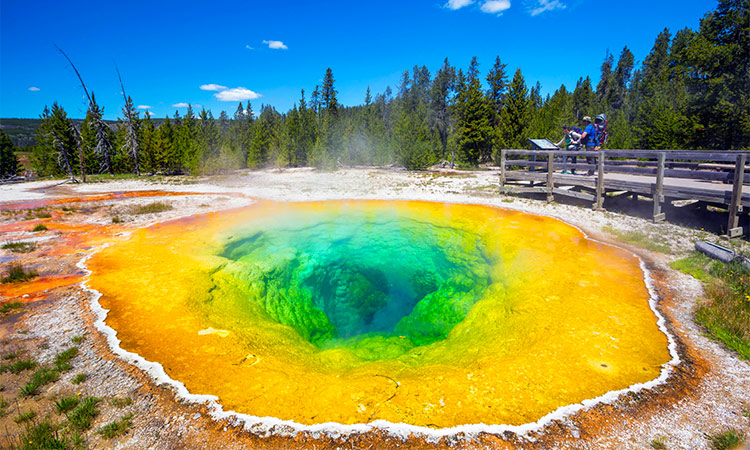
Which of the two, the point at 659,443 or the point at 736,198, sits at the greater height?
the point at 736,198

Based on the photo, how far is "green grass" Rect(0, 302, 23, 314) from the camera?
5.44m

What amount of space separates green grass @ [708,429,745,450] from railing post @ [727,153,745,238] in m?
7.20

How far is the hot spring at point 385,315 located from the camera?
373cm

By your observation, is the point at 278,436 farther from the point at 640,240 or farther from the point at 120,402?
the point at 640,240

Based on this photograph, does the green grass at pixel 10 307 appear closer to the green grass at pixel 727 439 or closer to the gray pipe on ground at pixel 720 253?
the green grass at pixel 727 439

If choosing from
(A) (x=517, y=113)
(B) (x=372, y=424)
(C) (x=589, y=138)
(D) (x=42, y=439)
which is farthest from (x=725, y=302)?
(A) (x=517, y=113)

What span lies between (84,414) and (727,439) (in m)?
5.88

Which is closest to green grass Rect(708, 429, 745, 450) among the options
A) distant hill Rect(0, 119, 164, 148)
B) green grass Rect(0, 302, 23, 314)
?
green grass Rect(0, 302, 23, 314)

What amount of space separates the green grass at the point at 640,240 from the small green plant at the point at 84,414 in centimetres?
1055

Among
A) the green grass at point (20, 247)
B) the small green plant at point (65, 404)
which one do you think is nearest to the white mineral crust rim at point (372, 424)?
the small green plant at point (65, 404)

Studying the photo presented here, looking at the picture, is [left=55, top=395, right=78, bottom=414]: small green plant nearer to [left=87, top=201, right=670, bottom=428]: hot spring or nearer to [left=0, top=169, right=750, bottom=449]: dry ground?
[left=0, top=169, right=750, bottom=449]: dry ground

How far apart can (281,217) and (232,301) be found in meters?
6.53

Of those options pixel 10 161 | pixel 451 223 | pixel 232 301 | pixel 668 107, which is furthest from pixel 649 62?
pixel 10 161

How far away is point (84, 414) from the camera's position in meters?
3.25
